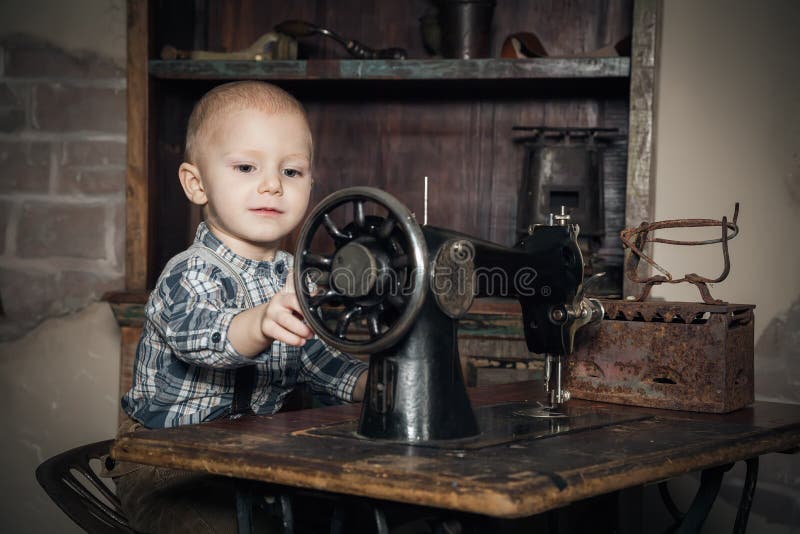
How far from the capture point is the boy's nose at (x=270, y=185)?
2010 millimetres

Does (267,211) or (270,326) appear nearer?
(270,326)

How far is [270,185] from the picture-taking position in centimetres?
201

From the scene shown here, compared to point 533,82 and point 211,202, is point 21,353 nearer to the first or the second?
point 211,202

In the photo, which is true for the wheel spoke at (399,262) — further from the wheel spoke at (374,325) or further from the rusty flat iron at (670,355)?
the rusty flat iron at (670,355)

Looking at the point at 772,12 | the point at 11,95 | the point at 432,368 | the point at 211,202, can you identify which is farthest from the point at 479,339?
the point at 11,95

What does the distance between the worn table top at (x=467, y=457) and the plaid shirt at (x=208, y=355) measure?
187mm

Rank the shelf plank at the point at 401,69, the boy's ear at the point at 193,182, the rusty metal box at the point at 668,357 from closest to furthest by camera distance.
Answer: the rusty metal box at the point at 668,357, the boy's ear at the point at 193,182, the shelf plank at the point at 401,69

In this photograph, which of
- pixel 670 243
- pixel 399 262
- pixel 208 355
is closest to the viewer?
pixel 399 262

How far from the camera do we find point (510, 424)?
5.04 feet

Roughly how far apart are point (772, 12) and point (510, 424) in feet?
5.95

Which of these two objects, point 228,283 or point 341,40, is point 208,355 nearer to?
point 228,283

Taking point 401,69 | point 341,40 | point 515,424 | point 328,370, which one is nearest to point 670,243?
point 515,424

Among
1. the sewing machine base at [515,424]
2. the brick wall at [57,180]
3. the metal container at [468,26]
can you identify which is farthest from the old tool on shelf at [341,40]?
the sewing machine base at [515,424]

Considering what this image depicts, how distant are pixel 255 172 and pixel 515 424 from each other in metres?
0.83
